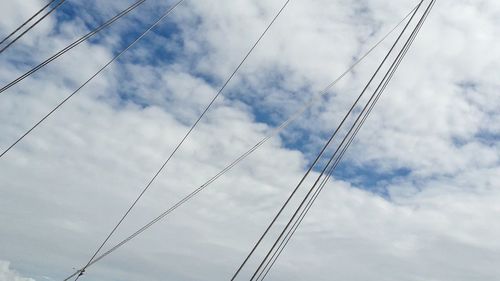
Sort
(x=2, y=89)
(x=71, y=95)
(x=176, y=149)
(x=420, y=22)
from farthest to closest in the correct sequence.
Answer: (x=176, y=149) < (x=71, y=95) < (x=420, y=22) < (x=2, y=89)

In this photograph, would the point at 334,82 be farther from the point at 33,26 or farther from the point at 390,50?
the point at 33,26

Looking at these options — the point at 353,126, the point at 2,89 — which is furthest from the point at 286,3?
the point at 2,89

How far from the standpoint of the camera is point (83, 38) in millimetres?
15242

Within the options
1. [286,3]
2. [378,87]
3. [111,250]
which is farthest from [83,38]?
[378,87]

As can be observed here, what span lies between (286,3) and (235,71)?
4.19 metres

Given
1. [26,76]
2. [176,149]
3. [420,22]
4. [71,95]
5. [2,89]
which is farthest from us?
[176,149]

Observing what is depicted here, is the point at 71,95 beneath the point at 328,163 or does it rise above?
beneath

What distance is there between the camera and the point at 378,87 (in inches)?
614

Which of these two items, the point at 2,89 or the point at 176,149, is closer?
the point at 2,89

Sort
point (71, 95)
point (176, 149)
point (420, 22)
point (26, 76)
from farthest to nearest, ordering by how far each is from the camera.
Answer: point (176, 149) < point (71, 95) < point (420, 22) < point (26, 76)

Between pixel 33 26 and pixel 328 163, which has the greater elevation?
pixel 328 163

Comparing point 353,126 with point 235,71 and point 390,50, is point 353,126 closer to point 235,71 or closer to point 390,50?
point 390,50

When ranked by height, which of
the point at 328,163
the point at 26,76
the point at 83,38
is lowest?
the point at 26,76

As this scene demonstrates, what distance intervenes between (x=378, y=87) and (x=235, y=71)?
20.6 ft
